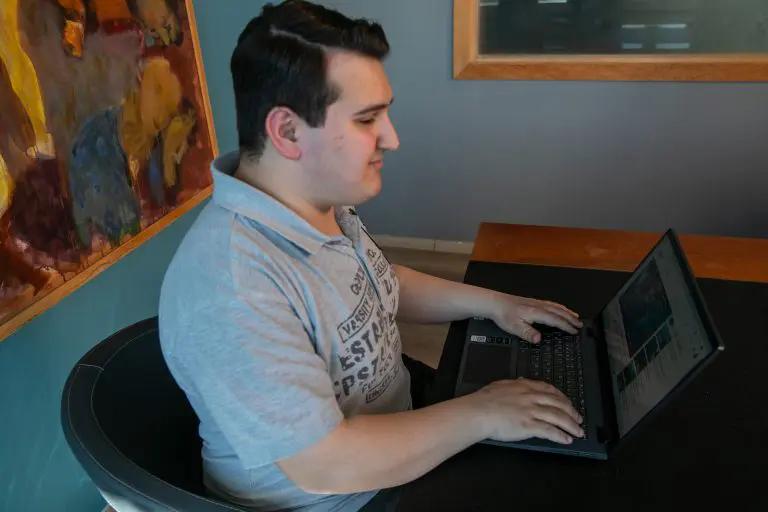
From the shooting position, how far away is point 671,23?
1.98m

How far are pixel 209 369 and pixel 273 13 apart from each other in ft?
1.61

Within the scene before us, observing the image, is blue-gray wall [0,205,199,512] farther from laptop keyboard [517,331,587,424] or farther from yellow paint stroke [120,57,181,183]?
laptop keyboard [517,331,587,424]

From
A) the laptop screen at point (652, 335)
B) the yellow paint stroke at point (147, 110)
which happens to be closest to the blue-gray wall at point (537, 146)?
the yellow paint stroke at point (147, 110)

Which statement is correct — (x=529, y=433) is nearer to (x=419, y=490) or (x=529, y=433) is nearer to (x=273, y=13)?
(x=419, y=490)

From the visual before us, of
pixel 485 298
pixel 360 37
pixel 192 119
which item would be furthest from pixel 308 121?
pixel 192 119

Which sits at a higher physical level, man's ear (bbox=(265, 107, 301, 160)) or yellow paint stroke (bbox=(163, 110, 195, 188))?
man's ear (bbox=(265, 107, 301, 160))

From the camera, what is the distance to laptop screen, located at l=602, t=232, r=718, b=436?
690mm

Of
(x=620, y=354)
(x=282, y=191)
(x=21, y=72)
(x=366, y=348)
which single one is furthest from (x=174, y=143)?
(x=620, y=354)

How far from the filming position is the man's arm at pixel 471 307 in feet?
3.36

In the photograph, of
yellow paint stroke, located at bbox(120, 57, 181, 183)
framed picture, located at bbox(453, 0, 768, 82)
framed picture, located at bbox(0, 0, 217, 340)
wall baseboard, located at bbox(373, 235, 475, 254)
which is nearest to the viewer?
framed picture, located at bbox(0, 0, 217, 340)

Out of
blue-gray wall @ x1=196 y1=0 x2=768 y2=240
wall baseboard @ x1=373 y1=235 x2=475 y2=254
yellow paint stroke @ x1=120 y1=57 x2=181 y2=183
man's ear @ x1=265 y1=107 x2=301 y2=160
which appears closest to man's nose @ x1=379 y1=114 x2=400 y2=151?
man's ear @ x1=265 y1=107 x2=301 y2=160

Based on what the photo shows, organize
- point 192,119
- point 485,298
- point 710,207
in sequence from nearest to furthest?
point 485,298 → point 192,119 → point 710,207

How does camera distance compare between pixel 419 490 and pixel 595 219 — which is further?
pixel 595 219

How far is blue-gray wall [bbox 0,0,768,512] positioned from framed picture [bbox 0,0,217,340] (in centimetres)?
20
